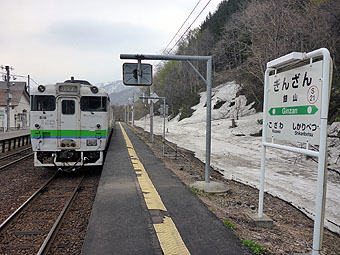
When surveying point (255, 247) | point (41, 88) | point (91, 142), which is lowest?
point (255, 247)

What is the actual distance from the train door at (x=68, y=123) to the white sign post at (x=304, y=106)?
21.8ft

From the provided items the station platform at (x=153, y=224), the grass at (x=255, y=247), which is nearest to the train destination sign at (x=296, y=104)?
the grass at (x=255, y=247)

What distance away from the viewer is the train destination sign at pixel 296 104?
3149 millimetres

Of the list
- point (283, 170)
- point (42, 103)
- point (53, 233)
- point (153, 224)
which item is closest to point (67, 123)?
point (42, 103)

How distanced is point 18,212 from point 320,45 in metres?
19.8

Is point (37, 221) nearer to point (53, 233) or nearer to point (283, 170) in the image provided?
point (53, 233)

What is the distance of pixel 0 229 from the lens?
4.92 metres

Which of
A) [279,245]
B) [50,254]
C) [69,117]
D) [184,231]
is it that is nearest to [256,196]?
[279,245]

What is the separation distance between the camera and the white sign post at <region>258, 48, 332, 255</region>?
302cm

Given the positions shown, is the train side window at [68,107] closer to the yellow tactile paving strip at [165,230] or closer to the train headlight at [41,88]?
the train headlight at [41,88]

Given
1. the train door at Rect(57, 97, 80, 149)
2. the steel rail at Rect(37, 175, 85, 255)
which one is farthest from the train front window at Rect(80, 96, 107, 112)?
the steel rail at Rect(37, 175, 85, 255)

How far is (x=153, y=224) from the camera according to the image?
411 centimetres

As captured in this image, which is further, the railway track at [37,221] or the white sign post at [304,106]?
the railway track at [37,221]

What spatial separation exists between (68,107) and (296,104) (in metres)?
7.51
